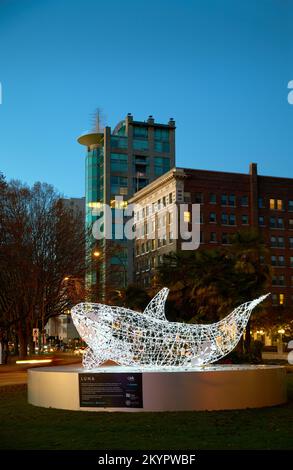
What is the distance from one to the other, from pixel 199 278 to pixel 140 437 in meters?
32.1

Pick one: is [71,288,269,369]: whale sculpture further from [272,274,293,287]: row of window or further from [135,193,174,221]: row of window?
[272,274,293,287]: row of window

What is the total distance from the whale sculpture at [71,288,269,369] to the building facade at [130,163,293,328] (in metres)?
62.7

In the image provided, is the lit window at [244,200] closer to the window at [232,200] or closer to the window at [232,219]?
the window at [232,200]

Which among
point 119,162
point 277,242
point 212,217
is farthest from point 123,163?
point 277,242

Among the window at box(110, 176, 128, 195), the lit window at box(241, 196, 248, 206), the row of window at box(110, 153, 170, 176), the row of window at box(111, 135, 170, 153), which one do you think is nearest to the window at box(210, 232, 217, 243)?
the lit window at box(241, 196, 248, 206)

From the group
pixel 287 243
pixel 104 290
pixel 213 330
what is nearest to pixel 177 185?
Answer: pixel 287 243

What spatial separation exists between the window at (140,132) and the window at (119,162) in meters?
4.25

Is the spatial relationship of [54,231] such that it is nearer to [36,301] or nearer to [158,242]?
[36,301]

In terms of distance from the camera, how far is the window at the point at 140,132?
371ft

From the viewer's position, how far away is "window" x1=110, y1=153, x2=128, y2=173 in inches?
4355

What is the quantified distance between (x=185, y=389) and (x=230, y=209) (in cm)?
7159

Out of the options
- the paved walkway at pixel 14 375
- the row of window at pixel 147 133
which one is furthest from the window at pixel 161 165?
the paved walkway at pixel 14 375

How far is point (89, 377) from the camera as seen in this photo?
18.0 m
